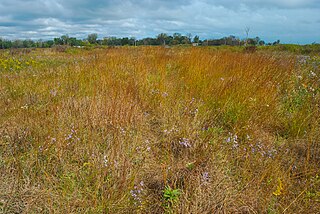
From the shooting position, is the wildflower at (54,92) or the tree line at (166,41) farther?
the tree line at (166,41)

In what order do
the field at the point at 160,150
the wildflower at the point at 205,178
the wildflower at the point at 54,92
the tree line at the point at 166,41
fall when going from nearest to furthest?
1. the field at the point at 160,150
2. the wildflower at the point at 205,178
3. the wildflower at the point at 54,92
4. the tree line at the point at 166,41

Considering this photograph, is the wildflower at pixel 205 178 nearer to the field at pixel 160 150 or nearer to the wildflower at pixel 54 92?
the field at pixel 160 150

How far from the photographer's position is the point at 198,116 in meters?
2.44

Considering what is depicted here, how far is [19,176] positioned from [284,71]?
4.95 m

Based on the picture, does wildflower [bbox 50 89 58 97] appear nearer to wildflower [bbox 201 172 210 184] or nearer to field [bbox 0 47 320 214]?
field [bbox 0 47 320 214]

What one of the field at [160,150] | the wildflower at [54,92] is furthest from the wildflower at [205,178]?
the wildflower at [54,92]

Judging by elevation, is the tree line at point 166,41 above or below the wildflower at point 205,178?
above

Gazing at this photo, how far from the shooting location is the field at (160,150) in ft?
4.33

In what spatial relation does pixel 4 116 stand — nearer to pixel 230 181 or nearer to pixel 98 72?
pixel 98 72

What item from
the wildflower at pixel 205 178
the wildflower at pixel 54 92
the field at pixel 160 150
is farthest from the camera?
the wildflower at pixel 54 92

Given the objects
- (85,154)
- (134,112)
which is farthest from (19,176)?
(134,112)

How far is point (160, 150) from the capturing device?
6.42 ft

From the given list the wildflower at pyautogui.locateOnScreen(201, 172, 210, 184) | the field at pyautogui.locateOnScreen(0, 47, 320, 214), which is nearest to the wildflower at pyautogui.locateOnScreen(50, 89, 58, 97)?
the field at pyautogui.locateOnScreen(0, 47, 320, 214)

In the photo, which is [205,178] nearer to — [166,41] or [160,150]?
[160,150]
